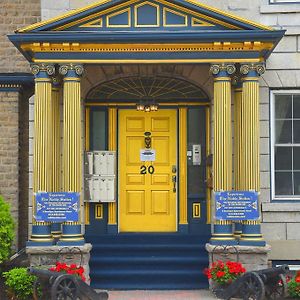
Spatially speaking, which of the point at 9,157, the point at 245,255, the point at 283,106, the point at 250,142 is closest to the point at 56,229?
the point at 9,157

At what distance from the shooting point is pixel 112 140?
38.3 ft

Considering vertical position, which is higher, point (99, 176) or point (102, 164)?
point (102, 164)

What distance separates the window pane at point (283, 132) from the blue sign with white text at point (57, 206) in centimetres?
399

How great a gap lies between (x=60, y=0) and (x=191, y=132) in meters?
3.55

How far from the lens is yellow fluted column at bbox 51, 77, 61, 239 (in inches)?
410

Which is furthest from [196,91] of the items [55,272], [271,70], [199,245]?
[55,272]

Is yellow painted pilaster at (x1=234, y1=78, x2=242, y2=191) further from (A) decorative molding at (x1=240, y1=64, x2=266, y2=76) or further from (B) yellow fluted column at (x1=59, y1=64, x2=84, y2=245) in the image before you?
(B) yellow fluted column at (x1=59, y1=64, x2=84, y2=245)

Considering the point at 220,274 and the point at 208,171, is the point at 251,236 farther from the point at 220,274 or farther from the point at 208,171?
the point at 208,171

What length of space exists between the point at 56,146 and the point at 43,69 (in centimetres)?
147

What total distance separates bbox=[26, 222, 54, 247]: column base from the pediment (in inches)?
125

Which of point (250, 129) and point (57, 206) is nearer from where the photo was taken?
point (57, 206)

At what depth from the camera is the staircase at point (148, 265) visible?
10.2 metres

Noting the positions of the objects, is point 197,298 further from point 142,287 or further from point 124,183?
point 124,183

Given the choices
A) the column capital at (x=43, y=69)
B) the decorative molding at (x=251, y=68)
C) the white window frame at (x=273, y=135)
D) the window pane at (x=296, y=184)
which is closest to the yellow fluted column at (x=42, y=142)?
the column capital at (x=43, y=69)
